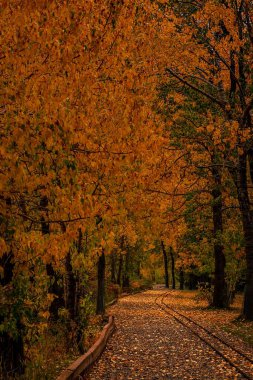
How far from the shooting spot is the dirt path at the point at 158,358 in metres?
10.6

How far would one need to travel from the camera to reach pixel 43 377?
8.85 metres

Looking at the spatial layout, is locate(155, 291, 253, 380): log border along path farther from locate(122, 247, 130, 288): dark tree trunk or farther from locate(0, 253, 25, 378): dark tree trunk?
locate(122, 247, 130, 288): dark tree trunk

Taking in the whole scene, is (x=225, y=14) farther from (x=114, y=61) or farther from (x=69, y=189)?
(x=69, y=189)

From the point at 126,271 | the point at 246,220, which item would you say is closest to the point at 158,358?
the point at 246,220

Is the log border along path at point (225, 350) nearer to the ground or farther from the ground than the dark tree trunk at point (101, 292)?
nearer to the ground

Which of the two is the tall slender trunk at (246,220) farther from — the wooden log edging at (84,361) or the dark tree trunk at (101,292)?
the dark tree trunk at (101,292)

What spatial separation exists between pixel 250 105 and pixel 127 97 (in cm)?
1011

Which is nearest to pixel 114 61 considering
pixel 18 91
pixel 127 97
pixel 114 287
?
pixel 127 97

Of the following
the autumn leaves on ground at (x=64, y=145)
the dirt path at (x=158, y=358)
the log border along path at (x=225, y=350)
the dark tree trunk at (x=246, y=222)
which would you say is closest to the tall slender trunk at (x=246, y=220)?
the dark tree trunk at (x=246, y=222)

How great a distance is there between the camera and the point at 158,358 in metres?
12.4

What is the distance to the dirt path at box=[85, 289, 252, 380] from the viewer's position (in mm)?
10573

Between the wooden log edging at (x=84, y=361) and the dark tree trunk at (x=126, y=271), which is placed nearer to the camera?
the wooden log edging at (x=84, y=361)

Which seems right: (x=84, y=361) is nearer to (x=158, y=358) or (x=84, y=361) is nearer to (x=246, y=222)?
(x=158, y=358)

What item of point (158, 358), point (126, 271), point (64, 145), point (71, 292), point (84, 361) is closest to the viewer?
point (64, 145)
